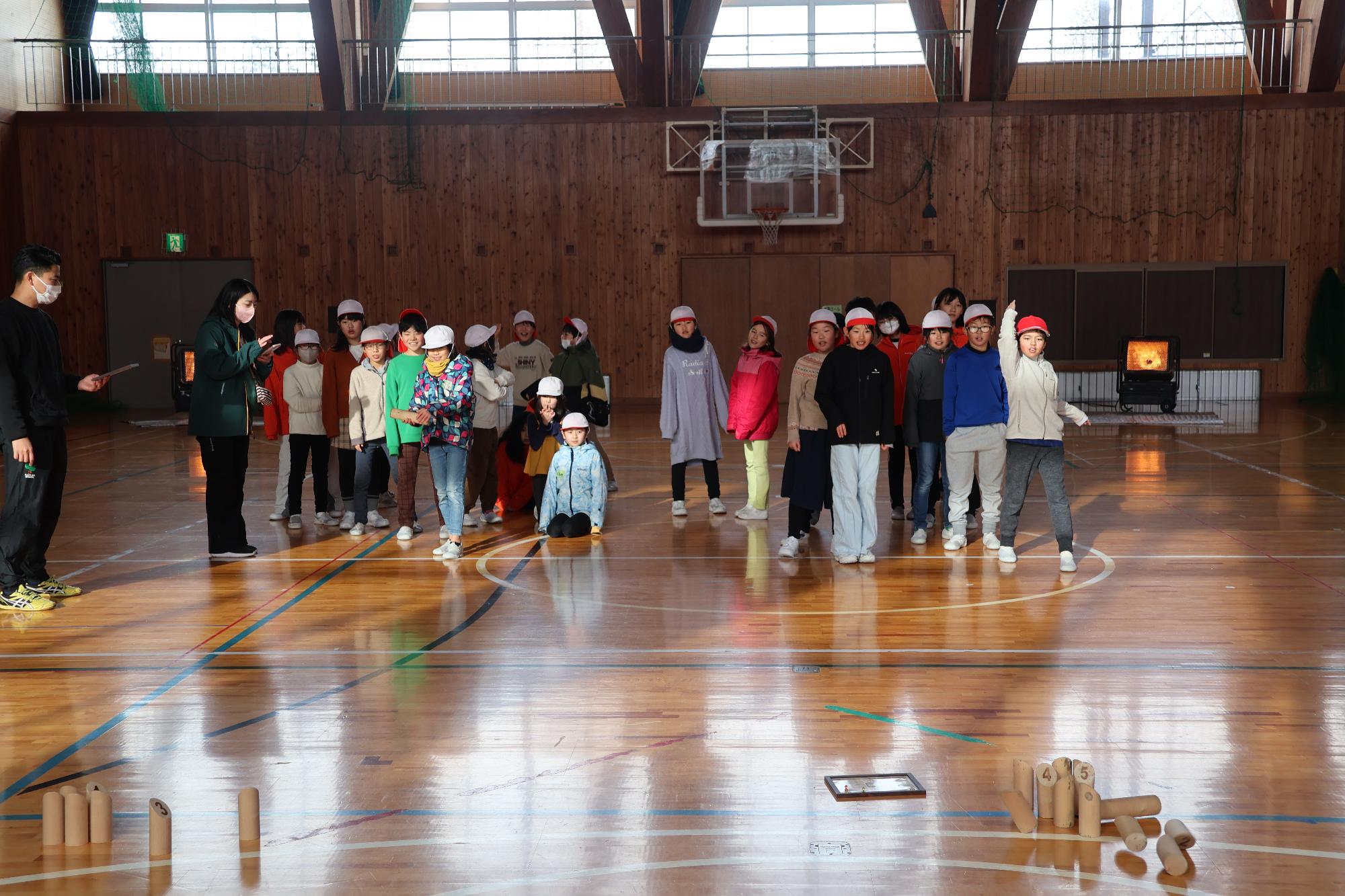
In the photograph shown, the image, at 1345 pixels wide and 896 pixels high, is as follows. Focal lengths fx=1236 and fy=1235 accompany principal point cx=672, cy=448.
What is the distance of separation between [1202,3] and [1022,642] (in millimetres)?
17253

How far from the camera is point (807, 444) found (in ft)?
26.9

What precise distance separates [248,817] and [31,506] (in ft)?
13.0

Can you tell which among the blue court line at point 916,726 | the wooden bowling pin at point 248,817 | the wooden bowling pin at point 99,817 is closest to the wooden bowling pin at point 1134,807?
the blue court line at point 916,726

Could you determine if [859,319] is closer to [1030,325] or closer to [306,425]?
[1030,325]

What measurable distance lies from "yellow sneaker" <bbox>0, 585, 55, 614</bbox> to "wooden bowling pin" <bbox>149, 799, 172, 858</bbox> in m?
3.73

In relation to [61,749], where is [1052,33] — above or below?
above

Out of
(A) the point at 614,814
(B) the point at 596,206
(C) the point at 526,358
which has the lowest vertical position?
(A) the point at 614,814

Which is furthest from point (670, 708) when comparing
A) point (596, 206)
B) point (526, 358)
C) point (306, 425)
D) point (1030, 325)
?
point (596, 206)

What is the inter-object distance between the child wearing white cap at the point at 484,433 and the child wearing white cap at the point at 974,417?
129 inches

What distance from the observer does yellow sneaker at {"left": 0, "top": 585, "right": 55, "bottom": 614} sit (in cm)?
693

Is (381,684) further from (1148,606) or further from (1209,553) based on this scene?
(1209,553)

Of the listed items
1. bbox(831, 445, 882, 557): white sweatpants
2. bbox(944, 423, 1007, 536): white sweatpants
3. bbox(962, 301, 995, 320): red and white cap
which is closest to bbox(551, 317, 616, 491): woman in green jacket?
bbox(831, 445, 882, 557): white sweatpants

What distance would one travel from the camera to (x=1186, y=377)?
20125 millimetres

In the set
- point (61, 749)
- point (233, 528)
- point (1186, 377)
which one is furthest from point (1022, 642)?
point (1186, 377)
